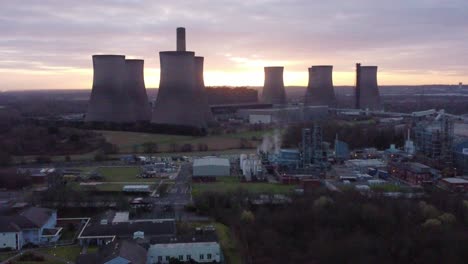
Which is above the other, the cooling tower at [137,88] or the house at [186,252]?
the cooling tower at [137,88]

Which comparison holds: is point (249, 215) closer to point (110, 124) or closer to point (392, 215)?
point (392, 215)

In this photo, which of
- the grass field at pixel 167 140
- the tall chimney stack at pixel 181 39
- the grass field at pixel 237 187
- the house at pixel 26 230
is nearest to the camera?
the house at pixel 26 230

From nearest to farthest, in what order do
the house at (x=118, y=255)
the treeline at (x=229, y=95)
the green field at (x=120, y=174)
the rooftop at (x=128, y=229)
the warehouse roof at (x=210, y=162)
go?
the house at (x=118, y=255) < the rooftop at (x=128, y=229) < the green field at (x=120, y=174) < the warehouse roof at (x=210, y=162) < the treeline at (x=229, y=95)

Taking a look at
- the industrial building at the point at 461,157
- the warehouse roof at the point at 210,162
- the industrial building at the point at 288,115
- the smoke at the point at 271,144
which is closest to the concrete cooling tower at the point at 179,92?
the smoke at the point at 271,144

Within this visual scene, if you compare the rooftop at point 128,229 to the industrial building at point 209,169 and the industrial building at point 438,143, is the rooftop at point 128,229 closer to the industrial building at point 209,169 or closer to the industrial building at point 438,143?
the industrial building at point 209,169

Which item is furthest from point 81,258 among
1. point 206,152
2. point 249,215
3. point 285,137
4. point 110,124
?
point 110,124

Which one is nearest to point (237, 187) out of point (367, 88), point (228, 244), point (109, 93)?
point (228, 244)
